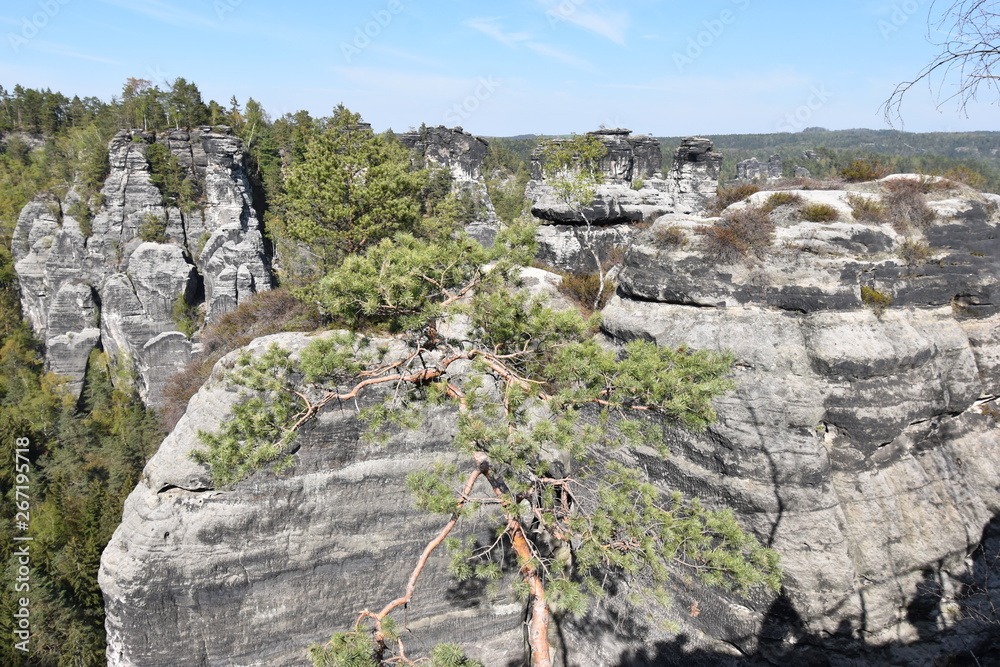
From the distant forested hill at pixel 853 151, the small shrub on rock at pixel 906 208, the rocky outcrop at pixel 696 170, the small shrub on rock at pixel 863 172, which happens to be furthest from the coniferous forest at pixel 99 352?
the distant forested hill at pixel 853 151

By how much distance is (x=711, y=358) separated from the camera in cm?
728

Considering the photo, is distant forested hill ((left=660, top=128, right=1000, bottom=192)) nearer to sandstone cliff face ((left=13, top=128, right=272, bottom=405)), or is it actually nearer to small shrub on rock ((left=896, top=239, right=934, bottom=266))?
small shrub on rock ((left=896, top=239, right=934, bottom=266))

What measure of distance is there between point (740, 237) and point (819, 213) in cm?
195

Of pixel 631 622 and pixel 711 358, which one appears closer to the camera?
pixel 711 358

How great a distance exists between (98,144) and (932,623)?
199ft

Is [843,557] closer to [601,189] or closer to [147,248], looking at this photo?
[601,189]

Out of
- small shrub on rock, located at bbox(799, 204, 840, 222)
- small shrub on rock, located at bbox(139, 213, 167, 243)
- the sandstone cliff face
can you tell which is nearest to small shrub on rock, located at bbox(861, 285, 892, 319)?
small shrub on rock, located at bbox(799, 204, 840, 222)

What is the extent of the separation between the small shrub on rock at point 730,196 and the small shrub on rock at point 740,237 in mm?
2202

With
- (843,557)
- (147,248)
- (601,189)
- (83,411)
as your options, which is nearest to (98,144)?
(147,248)

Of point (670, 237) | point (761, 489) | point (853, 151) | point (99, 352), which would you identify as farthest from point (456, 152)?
point (853, 151)

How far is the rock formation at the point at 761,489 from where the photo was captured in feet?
34.2

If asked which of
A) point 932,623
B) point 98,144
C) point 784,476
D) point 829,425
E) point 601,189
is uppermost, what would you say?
point 98,144

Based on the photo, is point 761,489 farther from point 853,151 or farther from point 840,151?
point 840,151

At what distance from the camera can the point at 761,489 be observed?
412 inches
